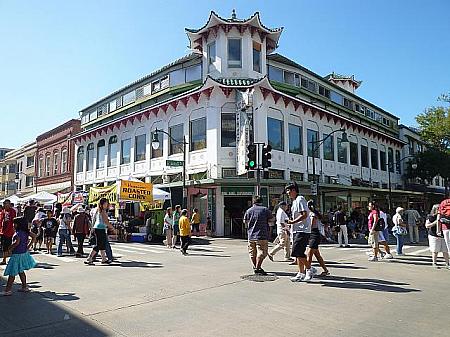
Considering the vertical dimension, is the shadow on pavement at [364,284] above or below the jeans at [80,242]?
below

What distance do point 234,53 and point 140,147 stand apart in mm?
10508

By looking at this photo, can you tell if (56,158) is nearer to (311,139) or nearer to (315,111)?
(311,139)

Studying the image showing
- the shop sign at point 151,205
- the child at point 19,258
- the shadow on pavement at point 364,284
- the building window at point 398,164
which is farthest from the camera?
the building window at point 398,164

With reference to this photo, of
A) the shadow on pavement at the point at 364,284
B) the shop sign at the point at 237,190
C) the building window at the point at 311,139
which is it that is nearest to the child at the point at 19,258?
the shadow on pavement at the point at 364,284

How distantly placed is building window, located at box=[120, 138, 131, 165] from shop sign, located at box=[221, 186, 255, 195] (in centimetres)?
1117

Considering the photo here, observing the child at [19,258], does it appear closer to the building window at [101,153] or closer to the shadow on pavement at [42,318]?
the shadow on pavement at [42,318]

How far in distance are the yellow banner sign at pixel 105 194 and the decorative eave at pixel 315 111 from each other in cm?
1083

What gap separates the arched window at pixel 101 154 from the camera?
35.0 m

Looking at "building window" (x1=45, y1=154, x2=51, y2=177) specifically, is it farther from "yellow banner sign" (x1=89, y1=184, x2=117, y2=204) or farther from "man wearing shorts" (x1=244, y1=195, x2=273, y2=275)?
"man wearing shorts" (x1=244, y1=195, x2=273, y2=275)

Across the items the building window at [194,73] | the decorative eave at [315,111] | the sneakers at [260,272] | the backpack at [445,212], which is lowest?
the sneakers at [260,272]

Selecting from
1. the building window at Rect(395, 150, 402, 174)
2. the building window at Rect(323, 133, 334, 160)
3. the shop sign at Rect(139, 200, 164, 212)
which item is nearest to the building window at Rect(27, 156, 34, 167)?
the shop sign at Rect(139, 200, 164, 212)

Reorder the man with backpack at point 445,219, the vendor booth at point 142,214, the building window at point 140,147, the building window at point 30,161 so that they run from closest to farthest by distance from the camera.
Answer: the man with backpack at point 445,219
the vendor booth at point 142,214
the building window at point 140,147
the building window at point 30,161

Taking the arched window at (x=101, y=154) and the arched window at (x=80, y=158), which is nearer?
the arched window at (x=101, y=154)

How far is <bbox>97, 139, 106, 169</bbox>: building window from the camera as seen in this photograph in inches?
1378
